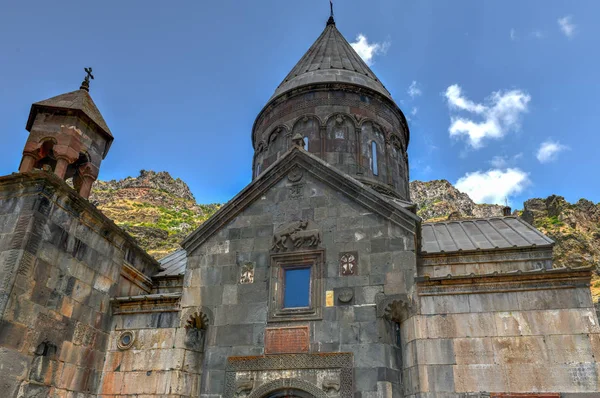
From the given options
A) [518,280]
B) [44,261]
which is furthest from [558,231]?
[44,261]

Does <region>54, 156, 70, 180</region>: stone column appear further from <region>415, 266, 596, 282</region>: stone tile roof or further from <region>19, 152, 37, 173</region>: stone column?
<region>415, 266, 596, 282</region>: stone tile roof

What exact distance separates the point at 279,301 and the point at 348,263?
1.42 metres

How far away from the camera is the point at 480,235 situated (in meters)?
10.9

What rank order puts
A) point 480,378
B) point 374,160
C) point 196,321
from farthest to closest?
1. point 374,160
2. point 196,321
3. point 480,378

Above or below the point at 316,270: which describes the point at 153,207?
above

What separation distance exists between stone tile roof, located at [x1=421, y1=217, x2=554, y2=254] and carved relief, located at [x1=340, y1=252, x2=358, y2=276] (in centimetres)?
255

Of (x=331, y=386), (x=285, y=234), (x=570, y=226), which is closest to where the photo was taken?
(x=331, y=386)

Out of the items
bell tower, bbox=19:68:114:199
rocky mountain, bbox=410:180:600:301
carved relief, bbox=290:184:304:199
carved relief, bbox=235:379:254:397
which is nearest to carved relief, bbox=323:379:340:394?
carved relief, bbox=235:379:254:397

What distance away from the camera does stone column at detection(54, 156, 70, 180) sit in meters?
8.94

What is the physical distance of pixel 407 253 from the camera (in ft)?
25.4

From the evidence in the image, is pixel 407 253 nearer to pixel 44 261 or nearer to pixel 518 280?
pixel 518 280

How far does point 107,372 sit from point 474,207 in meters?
68.7

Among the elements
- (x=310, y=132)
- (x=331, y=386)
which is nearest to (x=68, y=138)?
(x=310, y=132)

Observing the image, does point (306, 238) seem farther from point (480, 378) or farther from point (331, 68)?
point (331, 68)
